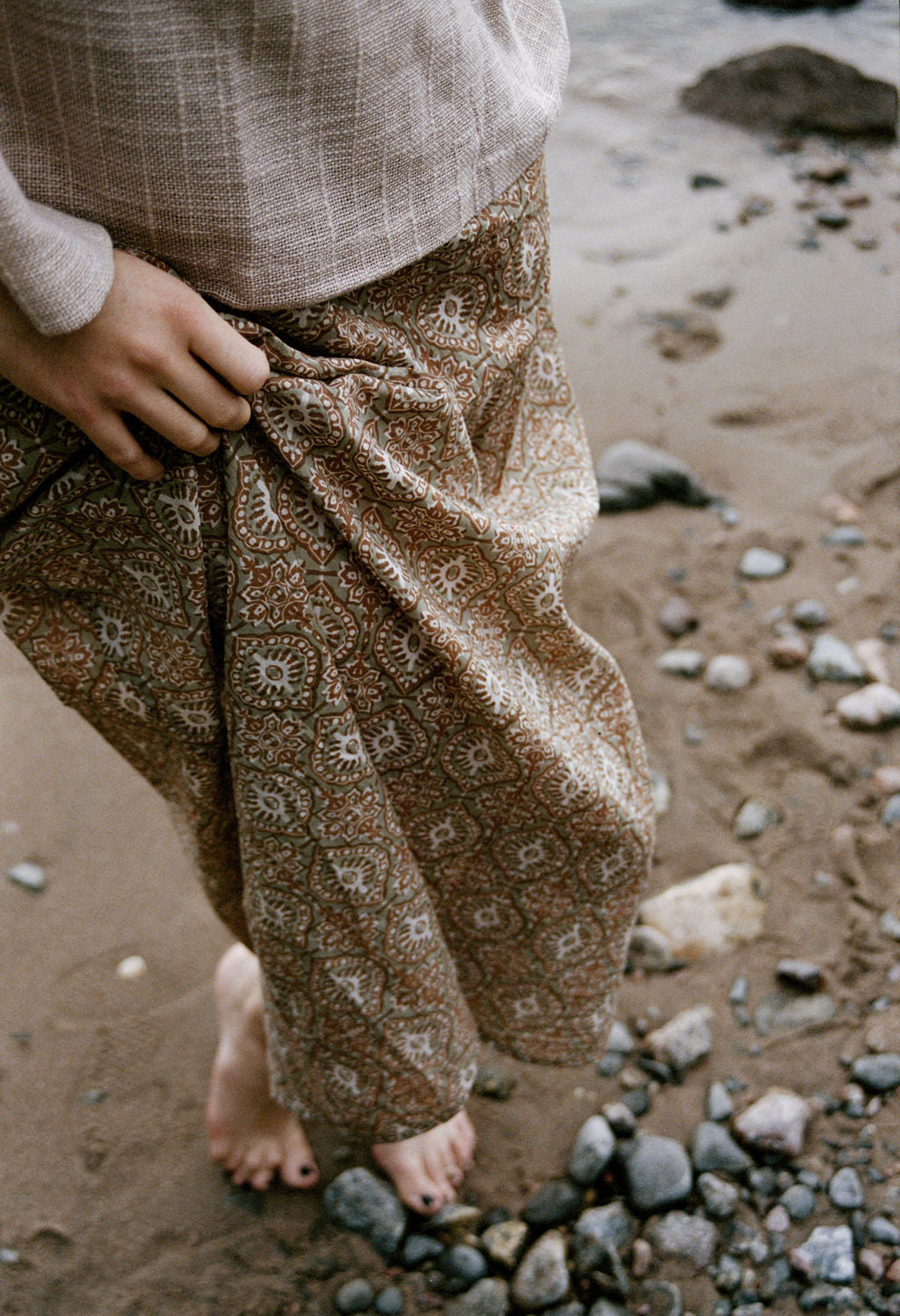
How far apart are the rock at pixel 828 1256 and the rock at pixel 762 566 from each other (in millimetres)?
1537

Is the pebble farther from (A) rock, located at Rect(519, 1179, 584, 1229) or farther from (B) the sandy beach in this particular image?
(A) rock, located at Rect(519, 1179, 584, 1229)

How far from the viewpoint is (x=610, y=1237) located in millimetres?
1646

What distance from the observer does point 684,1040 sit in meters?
1.88

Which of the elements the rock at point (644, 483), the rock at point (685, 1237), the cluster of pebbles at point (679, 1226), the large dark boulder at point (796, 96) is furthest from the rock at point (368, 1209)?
the large dark boulder at point (796, 96)

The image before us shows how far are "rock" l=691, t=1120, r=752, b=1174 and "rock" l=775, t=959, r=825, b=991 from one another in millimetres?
311

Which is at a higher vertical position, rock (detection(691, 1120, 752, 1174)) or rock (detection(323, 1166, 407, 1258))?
rock (detection(323, 1166, 407, 1258))

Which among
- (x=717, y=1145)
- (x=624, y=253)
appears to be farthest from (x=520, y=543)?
(x=624, y=253)

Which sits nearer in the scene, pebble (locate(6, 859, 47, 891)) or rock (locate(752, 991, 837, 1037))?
rock (locate(752, 991, 837, 1037))

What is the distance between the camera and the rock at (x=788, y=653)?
8.12 ft

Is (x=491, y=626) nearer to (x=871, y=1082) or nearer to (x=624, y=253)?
(x=871, y=1082)

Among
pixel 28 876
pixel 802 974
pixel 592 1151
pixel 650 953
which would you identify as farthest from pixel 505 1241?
pixel 28 876

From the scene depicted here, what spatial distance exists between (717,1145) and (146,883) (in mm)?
1197

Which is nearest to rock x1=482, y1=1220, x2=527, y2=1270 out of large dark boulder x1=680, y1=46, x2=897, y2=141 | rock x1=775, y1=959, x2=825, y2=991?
rock x1=775, y1=959, x2=825, y2=991

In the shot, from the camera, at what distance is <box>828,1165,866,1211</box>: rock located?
1640 mm
